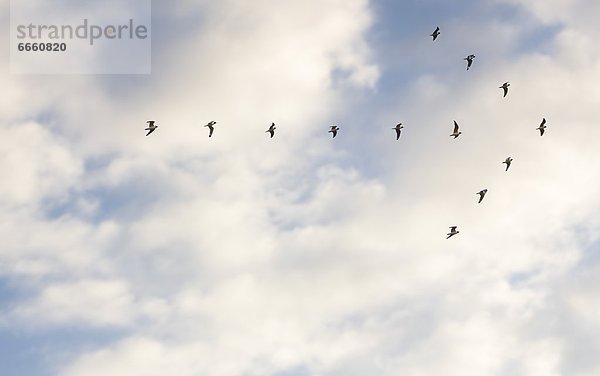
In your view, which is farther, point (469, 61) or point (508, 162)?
point (508, 162)

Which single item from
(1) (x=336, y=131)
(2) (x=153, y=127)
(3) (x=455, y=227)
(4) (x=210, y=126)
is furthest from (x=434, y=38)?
(2) (x=153, y=127)

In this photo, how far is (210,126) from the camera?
130 m

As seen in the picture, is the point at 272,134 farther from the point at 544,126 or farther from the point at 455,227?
the point at 544,126

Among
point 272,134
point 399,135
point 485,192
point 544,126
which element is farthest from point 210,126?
point 544,126

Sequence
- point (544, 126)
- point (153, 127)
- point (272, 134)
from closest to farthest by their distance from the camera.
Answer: point (153, 127), point (272, 134), point (544, 126)

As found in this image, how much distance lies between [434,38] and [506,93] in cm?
2257

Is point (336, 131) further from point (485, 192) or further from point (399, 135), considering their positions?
point (485, 192)

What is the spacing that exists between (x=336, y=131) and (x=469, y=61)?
3143 centimetres

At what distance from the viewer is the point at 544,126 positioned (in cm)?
13725

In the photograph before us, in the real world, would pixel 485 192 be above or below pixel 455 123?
below

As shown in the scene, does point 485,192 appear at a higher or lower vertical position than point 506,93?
lower

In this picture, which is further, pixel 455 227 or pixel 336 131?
pixel 336 131

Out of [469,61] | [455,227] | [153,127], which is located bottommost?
[455,227]

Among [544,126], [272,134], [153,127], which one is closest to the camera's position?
[153,127]
